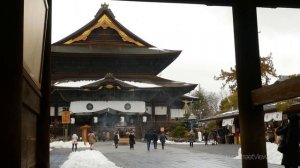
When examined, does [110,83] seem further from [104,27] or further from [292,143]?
[292,143]

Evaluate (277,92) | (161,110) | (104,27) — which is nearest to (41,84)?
(277,92)

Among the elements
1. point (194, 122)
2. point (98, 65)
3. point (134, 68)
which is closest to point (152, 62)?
point (134, 68)

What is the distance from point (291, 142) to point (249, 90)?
394 cm

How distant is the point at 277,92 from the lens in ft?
11.0

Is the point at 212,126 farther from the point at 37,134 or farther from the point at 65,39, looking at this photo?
the point at 37,134

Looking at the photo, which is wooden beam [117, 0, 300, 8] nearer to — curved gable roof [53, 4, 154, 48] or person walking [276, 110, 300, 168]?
person walking [276, 110, 300, 168]

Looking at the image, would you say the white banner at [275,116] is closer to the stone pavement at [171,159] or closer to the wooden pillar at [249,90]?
the stone pavement at [171,159]

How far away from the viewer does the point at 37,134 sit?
3.60m

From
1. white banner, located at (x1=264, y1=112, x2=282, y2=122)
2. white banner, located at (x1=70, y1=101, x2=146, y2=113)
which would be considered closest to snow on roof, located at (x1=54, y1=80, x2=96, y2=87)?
white banner, located at (x1=70, y1=101, x2=146, y2=113)

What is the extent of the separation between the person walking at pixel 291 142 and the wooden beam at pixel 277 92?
3748 millimetres

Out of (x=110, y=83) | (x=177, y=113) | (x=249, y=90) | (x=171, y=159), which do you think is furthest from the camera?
(x=177, y=113)

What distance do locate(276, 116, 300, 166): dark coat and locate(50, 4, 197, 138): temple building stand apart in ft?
105

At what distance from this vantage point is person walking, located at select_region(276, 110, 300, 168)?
7094 millimetres

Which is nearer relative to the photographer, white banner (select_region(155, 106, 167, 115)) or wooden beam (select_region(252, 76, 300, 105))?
wooden beam (select_region(252, 76, 300, 105))
